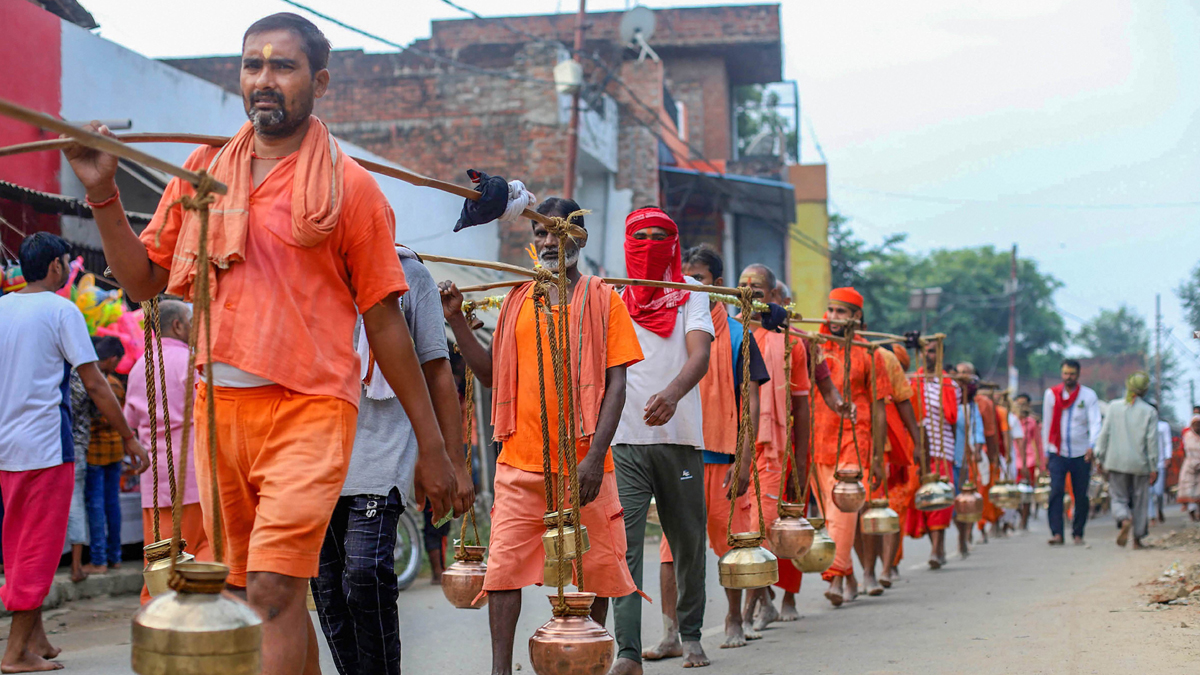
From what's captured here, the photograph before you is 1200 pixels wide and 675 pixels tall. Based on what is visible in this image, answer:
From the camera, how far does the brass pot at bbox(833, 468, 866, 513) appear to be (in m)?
8.44

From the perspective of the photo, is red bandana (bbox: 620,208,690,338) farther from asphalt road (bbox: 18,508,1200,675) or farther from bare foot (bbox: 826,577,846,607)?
bare foot (bbox: 826,577,846,607)

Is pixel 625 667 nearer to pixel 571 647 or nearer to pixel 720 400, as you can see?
pixel 571 647

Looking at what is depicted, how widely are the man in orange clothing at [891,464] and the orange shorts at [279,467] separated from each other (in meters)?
6.64

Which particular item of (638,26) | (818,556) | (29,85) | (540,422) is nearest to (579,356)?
(540,422)

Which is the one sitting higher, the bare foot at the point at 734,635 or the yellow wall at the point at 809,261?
the yellow wall at the point at 809,261

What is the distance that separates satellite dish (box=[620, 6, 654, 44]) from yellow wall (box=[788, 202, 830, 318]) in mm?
7362

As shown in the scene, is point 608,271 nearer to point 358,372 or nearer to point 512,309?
point 512,309

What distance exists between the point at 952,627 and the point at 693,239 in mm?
21376

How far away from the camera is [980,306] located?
57312 millimetres

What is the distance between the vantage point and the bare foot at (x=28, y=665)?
614 centimetres

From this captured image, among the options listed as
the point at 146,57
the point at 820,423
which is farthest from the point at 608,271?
the point at 820,423

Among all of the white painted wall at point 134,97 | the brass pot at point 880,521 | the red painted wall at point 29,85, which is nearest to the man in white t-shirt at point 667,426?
the brass pot at point 880,521

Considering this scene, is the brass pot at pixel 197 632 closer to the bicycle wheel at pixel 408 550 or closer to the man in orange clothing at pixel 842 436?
the man in orange clothing at pixel 842 436

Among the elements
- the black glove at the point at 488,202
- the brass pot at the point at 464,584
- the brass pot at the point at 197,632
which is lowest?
the brass pot at the point at 464,584
